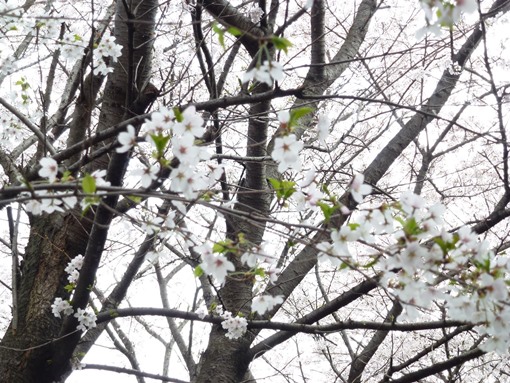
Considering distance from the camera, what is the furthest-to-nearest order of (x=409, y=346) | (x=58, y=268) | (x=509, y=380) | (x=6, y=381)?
(x=409, y=346) < (x=509, y=380) < (x=58, y=268) < (x=6, y=381)

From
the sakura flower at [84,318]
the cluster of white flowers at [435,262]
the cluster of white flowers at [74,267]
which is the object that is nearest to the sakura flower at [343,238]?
the cluster of white flowers at [435,262]

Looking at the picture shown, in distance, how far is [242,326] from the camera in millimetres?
2559

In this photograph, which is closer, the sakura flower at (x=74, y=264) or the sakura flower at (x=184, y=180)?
the sakura flower at (x=184, y=180)

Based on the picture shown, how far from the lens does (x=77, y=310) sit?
7.97ft

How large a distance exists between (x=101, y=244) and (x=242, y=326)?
838 mm

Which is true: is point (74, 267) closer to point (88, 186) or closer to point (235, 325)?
point (235, 325)

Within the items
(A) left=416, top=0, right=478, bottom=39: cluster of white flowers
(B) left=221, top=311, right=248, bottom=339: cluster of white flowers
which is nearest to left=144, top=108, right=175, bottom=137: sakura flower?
(A) left=416, top=0, right=478, bottom=39: cluster of white flowers

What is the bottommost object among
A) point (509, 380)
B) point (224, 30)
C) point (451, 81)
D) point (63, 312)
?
point (63, 312)

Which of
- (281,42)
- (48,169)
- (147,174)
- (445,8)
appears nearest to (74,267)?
(48,169)

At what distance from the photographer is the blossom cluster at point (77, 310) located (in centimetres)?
244

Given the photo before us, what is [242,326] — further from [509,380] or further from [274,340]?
[509,380]

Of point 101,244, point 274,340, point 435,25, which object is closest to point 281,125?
point 435,25

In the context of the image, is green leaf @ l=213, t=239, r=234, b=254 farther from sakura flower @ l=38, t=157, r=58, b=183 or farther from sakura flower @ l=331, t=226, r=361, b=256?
sakura flower @ l=38, t=157, r=58, b=183

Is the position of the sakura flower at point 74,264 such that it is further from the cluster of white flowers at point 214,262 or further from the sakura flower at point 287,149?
the sakura flower at point 287,149
